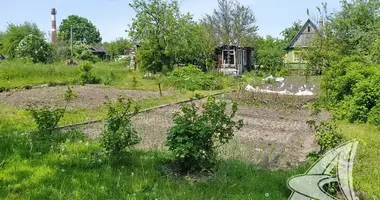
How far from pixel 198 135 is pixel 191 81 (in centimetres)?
1147

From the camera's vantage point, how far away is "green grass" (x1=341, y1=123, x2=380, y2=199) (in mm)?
3494

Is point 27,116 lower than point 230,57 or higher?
lower

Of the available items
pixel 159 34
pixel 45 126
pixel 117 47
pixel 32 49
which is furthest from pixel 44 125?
pixel 117 47

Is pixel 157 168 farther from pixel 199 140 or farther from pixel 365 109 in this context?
pixel 365 109

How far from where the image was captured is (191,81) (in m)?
15.0

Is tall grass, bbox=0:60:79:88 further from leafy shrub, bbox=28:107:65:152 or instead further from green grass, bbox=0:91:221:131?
leafy shrub, bbox=28:107:65:152

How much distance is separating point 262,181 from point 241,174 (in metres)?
0.27

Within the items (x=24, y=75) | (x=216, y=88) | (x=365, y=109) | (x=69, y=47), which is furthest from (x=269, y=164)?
(x=69, y=47)

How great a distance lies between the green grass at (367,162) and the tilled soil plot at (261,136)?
69 centimetres

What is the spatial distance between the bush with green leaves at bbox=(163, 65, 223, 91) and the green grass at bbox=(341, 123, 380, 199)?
8961 mm

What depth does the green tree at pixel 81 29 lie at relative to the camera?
70575 mm

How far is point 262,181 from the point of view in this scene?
360 centimetres

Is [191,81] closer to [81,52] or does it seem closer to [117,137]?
[117,137]

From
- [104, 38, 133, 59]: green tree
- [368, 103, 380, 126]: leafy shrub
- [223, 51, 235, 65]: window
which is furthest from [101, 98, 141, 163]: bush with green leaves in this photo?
[104, 38, 133, 59]: green tree
